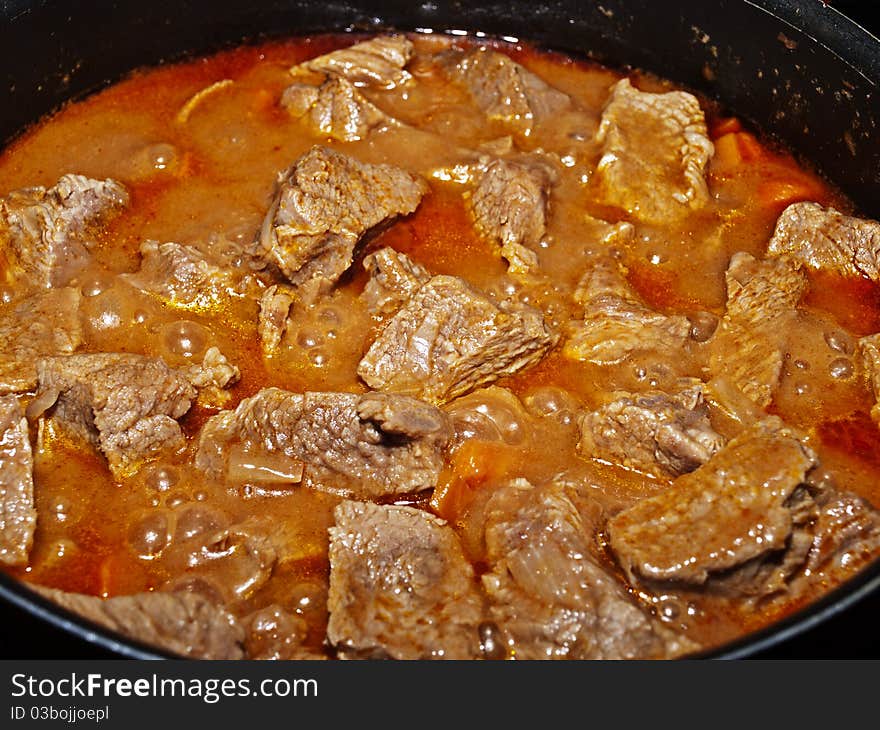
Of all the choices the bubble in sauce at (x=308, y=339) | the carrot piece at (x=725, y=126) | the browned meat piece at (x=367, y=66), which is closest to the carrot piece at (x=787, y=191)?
the carrot piece at (x=725, y=126)

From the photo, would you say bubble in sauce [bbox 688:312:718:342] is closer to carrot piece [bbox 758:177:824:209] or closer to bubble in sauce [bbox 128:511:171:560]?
carrot piece [bbox 758:177:824:209]

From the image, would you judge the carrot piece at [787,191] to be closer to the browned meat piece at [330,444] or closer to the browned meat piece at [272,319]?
the browned meat piece at [330,444]

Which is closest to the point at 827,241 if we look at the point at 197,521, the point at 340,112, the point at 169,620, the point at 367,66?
the point at 340,112

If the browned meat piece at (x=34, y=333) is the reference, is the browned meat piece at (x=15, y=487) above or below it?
below

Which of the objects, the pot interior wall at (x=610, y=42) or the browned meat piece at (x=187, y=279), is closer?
the browned meat piece at (x=187, y=279)

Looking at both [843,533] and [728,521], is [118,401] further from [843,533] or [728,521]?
[843,533]

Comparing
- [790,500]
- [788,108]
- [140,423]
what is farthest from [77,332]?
[788,108]

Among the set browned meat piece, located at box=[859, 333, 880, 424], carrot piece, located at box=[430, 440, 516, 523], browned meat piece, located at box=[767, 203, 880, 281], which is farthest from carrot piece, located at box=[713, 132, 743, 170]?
carrot piece, located at box=[430, 440, 516, 523]
